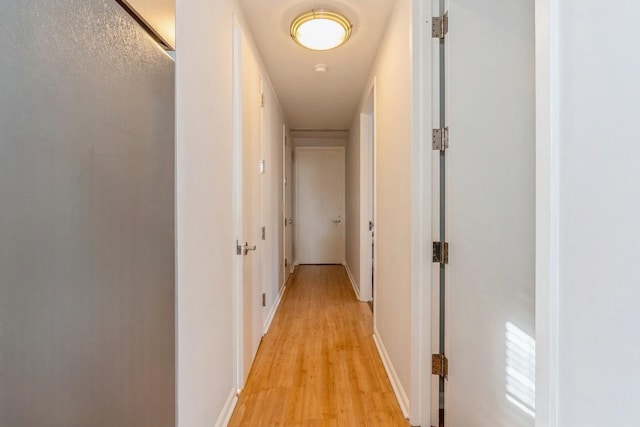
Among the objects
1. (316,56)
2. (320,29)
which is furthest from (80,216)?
(316,56)

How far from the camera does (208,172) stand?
4.53ft

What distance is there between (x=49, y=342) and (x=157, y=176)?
1.66 ft

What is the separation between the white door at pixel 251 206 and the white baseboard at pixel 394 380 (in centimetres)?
94

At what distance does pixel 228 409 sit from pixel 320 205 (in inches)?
175

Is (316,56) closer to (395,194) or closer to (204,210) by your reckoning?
(395,194)

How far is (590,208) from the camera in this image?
563mm

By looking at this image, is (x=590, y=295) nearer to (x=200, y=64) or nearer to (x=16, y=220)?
(x=16, y=220)

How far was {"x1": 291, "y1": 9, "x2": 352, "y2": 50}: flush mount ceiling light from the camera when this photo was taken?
198cm

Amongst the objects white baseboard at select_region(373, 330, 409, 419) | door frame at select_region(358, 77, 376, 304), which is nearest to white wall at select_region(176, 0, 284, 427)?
white baseboard at select_region(373, 330, 409, 419)

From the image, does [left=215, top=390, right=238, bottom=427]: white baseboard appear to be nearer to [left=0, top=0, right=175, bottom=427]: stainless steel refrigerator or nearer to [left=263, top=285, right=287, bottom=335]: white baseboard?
[left=0, top=0, right=175, bottom=427]: stainless steel refrigerator

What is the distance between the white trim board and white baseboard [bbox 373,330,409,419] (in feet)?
3.06

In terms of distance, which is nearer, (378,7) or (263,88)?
(378,7)

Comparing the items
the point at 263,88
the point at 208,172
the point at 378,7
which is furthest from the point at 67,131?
the point at 263,88

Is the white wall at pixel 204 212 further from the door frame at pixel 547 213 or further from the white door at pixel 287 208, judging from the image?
the white door at pixel 287 208
